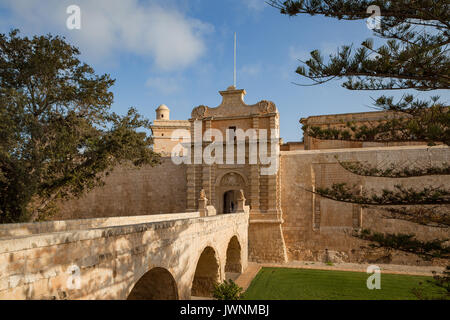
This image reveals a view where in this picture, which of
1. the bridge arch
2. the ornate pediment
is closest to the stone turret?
the ornate pediment

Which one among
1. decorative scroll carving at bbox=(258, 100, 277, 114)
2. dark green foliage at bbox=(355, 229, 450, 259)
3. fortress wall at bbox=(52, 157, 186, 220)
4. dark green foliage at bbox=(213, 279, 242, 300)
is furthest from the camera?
fortress wall at bbox=(52, 157, 186, 220)

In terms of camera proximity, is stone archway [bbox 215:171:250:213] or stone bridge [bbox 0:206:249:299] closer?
stone bridge [bbox 0:206:249:299]

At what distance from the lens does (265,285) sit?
41.9 feet


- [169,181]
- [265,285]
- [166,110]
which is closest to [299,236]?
[265,285]

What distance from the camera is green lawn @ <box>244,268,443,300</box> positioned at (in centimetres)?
1149

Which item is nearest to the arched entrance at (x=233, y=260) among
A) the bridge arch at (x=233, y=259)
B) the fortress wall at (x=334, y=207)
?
the bridge arch at (x=233, y=259)

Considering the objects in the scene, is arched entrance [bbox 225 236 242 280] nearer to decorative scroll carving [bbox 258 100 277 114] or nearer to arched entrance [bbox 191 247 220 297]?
arched entrance [bbox 191 247 220 297]

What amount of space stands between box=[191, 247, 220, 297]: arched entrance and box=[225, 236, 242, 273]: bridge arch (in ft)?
10.0

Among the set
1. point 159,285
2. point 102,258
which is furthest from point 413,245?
point 102,258

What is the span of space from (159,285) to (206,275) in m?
4.41

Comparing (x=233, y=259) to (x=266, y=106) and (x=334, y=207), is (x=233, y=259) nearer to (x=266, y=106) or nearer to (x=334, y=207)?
(x=334, y=207)

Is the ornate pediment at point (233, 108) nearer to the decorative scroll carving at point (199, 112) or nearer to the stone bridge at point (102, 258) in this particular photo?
the decorative scroll carving at point (199, 112)

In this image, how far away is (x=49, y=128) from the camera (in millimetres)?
11055
